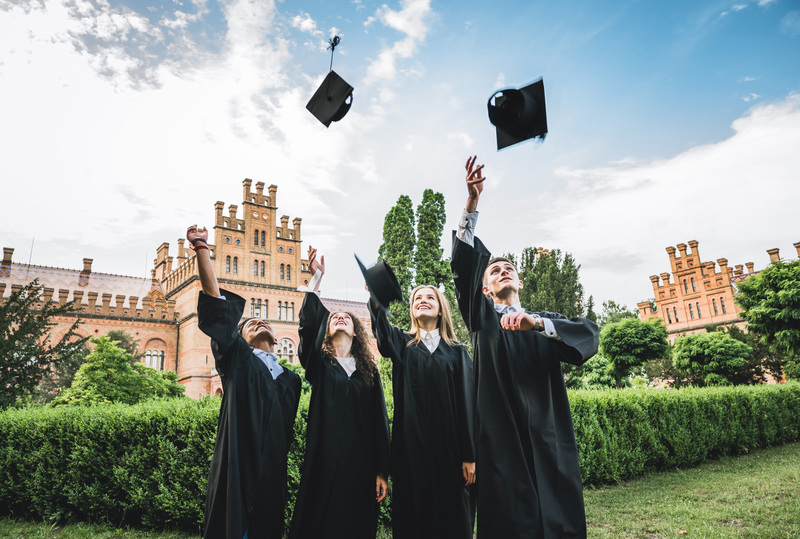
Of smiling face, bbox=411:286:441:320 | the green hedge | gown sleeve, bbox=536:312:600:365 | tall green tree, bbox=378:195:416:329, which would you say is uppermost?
tall green tree, bbox=378:195:416:329

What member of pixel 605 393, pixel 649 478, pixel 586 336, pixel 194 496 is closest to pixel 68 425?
pixel 194 496

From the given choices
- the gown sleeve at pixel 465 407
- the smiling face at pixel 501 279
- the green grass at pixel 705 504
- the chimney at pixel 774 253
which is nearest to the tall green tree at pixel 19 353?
the gown sleeve at pixel 465 407

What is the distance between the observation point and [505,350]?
111 inches

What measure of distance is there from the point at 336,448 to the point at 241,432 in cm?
69

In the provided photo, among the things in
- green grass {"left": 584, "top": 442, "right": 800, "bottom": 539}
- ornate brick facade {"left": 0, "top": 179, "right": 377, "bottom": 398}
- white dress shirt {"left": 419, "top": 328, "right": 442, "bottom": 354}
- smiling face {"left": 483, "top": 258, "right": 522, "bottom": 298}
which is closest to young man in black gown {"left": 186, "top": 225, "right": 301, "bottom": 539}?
white dress shirt {"left": 419, "top": 328, "right": 442, "bottom": 354}

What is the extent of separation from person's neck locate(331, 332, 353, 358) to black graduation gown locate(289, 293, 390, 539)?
0.10 metres

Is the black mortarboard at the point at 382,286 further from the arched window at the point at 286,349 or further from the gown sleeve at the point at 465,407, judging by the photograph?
the arched window at the point at 286,349

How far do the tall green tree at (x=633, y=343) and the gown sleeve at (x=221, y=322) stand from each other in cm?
1651

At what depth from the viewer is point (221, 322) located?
3211 millimetres

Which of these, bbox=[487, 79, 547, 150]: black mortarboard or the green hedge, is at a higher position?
bbox=[487, 79, 547, 150]: black mortarboard

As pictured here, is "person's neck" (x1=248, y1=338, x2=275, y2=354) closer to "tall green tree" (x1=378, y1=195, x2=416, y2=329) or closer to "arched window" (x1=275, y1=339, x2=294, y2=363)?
"tall green tree" (x1=378, y1=195, x2=416, y2=329)

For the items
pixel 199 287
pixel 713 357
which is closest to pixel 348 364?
pixel 713 357

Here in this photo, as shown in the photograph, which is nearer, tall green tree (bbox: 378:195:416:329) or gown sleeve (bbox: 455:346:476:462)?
gown sleeve (bbox: 455:346:476:462)

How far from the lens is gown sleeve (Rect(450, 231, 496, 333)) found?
2771mm
